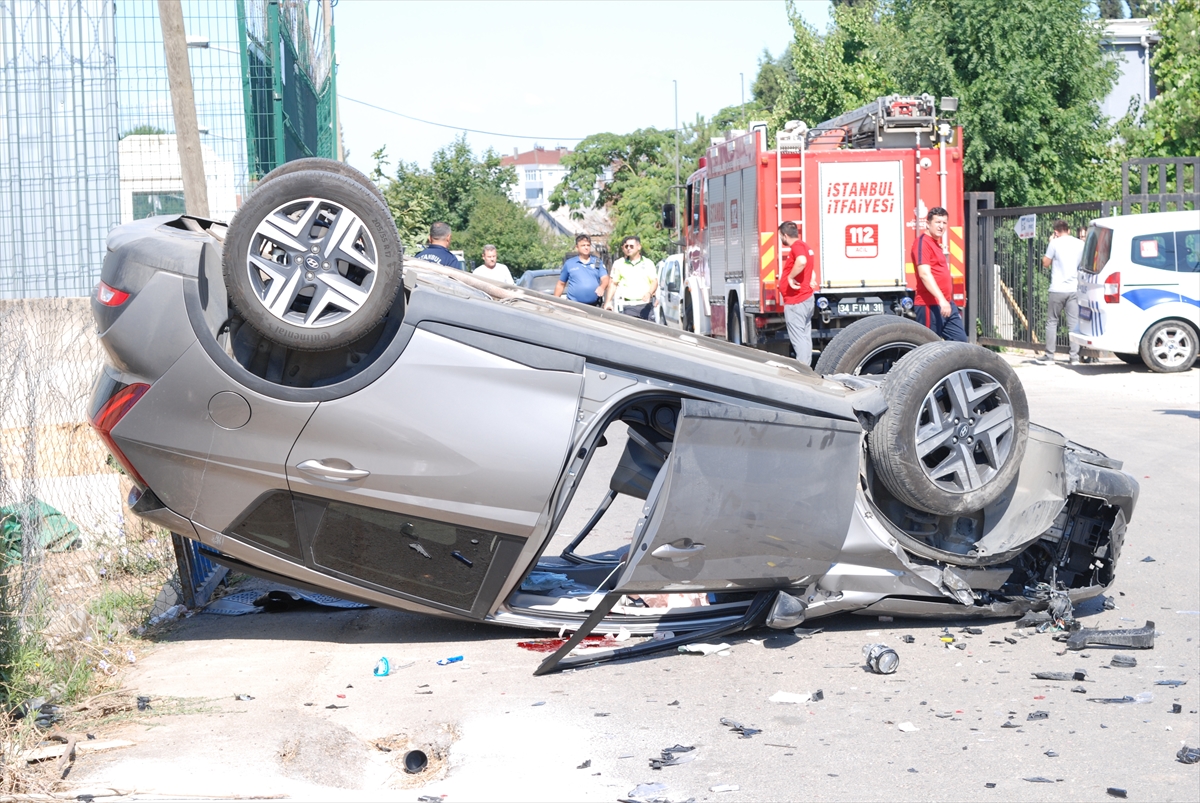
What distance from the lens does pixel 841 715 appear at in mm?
4590

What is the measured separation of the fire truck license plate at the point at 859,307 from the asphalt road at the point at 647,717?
10296 mm

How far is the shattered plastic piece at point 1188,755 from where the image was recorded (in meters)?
4.14

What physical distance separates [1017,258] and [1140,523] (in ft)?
43.8

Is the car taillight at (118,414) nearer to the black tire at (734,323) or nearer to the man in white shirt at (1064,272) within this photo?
A: the black tire at (734,323)

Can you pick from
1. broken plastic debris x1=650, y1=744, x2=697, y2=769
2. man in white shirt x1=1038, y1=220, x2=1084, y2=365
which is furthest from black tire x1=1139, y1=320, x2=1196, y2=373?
broken plastic debris x1=650, y1=744, x2=697, y2=769

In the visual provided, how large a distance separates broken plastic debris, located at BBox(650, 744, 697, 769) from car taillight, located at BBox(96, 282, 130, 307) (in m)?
2.74

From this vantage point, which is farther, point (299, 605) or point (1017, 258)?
point (1017, 258)

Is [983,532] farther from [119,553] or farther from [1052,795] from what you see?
[119,553]

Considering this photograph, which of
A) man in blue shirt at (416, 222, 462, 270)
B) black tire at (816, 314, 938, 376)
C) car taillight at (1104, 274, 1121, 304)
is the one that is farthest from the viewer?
car taillight at (1104, 274, 1121, 304)

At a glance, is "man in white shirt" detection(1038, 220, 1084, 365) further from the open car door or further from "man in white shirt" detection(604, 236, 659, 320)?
the open car door

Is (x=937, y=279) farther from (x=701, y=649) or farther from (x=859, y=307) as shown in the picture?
(x=701, y=649)

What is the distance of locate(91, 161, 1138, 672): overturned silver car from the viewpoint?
4.72 meters

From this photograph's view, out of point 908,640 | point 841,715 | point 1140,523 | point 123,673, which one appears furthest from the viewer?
point 1140,523

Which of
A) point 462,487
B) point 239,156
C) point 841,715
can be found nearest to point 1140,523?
point 841,715
